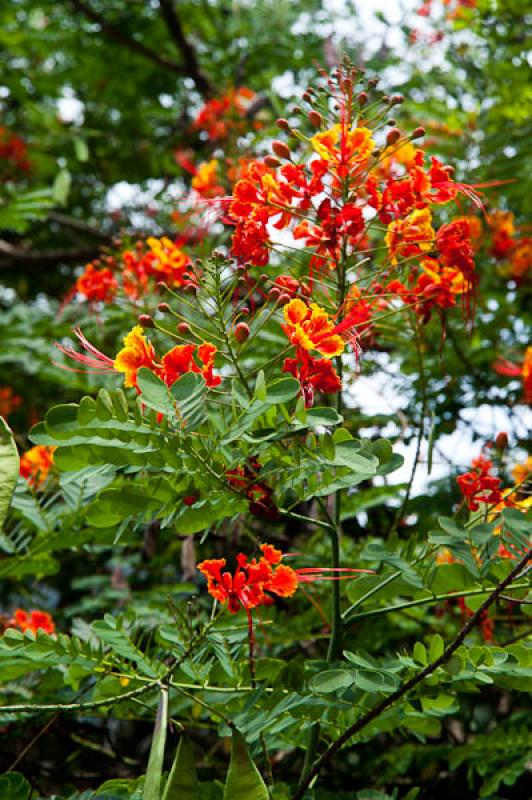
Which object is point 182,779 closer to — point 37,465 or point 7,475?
point 7,475

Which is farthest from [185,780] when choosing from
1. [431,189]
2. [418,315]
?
[431,189]

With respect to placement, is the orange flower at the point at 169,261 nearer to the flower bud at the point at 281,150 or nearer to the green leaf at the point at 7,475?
the flower bud at the point at 281,150

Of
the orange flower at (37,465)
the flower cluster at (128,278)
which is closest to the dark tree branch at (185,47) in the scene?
the flower cluster at (128,278)

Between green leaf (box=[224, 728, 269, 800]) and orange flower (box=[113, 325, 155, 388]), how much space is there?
507 millimetres

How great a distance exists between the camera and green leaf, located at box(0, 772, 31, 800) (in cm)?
127

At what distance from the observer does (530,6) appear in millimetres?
2982

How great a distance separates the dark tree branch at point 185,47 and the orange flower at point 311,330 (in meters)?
3.21

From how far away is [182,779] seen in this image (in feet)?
3.30

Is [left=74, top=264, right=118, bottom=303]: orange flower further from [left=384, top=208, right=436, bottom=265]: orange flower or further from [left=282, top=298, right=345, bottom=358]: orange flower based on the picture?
[left=282, top=298, right=345, bottom=358]: orange flower

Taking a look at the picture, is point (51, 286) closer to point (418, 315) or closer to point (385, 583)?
point (418, 315)

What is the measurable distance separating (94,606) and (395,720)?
4.15ft

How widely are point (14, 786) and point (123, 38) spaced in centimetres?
363

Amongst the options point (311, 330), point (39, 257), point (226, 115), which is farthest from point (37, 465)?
point (39, 257)

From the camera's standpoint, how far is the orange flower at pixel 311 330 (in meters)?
1.11
